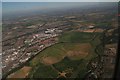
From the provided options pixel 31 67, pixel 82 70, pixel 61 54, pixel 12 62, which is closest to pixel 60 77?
pixel 82 70

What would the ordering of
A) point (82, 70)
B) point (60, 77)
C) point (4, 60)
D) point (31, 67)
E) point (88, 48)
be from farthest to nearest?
1. point (4, 60)
2. point (88, 48)
3. point (31, 67)
4. point (82, 70)
5. point (60, 77)

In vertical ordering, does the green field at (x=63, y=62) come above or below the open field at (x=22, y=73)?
above

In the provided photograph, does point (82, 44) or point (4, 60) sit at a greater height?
point (82, 44)

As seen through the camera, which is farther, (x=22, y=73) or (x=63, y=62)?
(x=63, y=62)

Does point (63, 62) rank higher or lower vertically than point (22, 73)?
higher

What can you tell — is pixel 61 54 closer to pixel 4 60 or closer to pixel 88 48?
pixel 88 48

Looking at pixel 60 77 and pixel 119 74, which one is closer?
pixel 119 74

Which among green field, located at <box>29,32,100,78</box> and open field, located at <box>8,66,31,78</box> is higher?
green field, located at <box>29,32,100,78</box>

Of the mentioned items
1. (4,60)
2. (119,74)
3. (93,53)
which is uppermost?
(119,74)

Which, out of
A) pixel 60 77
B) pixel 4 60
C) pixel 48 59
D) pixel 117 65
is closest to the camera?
pixel 117 65

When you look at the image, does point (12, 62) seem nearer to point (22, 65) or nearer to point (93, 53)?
point (22, 65)
